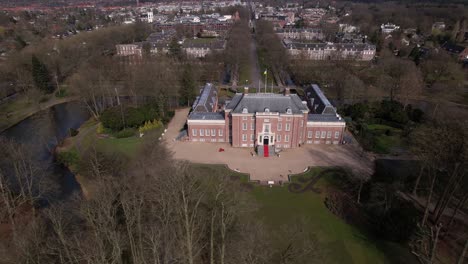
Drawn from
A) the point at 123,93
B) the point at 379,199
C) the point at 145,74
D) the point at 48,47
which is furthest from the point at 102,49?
the point at 379,199

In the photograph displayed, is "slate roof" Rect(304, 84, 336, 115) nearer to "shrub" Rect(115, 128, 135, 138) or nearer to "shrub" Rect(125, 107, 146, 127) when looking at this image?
"shrub" Rect(125, 107, 146, 127)

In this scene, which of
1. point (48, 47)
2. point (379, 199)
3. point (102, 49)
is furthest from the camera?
point (102, 49)

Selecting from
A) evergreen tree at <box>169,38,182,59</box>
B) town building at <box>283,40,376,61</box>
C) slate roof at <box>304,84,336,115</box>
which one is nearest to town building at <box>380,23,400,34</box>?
town building at <box>283,40,376,61</box>

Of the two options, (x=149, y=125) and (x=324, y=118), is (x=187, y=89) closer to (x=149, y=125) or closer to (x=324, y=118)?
(x=149, y=125)

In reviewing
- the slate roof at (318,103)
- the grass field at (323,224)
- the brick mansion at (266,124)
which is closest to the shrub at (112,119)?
the brick mansion at (266,124)

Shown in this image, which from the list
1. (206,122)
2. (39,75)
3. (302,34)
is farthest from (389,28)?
(39,75)

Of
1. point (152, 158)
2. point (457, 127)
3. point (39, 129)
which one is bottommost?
point (39, 129)

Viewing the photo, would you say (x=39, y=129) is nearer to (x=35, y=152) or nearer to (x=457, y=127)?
(x=35, y=152)
